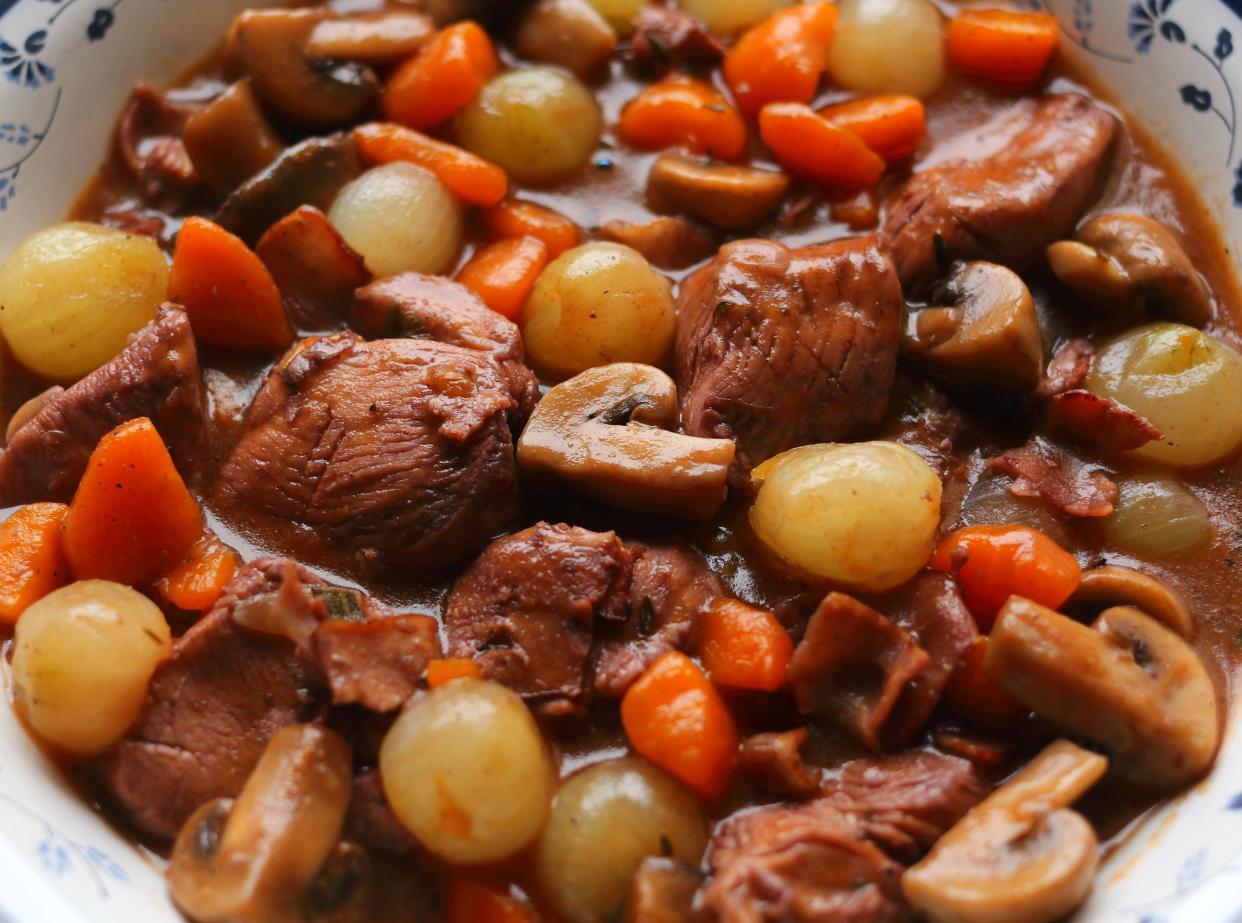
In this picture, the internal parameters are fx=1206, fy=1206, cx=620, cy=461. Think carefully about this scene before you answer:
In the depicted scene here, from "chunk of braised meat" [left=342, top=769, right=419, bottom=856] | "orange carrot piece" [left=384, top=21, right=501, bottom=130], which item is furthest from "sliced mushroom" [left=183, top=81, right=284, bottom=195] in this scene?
"chunk of braised meat" [left=342, top=769, right=419, bottom=856]

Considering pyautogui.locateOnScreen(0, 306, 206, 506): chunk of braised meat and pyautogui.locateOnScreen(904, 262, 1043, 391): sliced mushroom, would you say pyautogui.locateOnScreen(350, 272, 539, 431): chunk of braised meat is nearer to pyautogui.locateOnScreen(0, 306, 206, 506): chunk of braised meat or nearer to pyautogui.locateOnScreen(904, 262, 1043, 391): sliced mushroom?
pyautogui.locateOnScreen(0, 306, 206, 506): chunk of braised meat

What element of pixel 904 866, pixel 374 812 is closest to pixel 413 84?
pixel 374 812

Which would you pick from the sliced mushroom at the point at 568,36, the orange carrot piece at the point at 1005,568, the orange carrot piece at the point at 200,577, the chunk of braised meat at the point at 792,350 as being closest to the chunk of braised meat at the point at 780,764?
the orange carrot piece at the point at 1005,568

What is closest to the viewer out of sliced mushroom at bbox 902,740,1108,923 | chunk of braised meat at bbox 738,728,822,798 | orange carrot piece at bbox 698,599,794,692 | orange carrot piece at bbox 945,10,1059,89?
sliced mushroom at bbox 902,740,1108,923

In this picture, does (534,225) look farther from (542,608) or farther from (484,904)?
(484,904)

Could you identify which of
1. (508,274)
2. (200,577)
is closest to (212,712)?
(200,577)

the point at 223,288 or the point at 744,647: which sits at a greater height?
the point at 223,288
